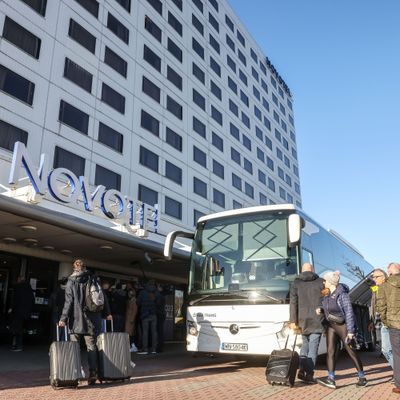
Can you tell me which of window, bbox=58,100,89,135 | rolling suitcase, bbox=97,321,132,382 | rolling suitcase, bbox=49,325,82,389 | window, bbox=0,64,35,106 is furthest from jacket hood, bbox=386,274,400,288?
window, bbox=58,100,89,135

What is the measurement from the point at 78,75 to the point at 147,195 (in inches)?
277

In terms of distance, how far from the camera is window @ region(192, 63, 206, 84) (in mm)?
31734

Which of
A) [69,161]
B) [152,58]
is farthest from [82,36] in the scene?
[69,161]

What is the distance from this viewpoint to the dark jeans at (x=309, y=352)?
22.2 ft

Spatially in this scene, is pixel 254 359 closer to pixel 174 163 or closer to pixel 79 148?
pixel 79 148

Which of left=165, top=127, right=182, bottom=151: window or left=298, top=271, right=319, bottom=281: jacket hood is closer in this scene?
left=298, top=271, right=319, bottom=281: jacket hood

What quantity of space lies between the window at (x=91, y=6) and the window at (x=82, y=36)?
143 cm

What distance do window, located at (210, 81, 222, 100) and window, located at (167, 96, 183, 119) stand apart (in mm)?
6382

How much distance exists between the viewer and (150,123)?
2498 centimetres

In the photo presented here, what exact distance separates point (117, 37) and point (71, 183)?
12.0 meters

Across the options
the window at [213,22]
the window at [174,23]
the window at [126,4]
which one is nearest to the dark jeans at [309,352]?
the window at [126,4]

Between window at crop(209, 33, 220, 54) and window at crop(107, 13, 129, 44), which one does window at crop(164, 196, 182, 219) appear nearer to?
window at crop(107, 13, 129, 44)

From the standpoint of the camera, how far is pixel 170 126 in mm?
26875

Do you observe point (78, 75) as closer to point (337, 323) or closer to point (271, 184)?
point (337, 323)
